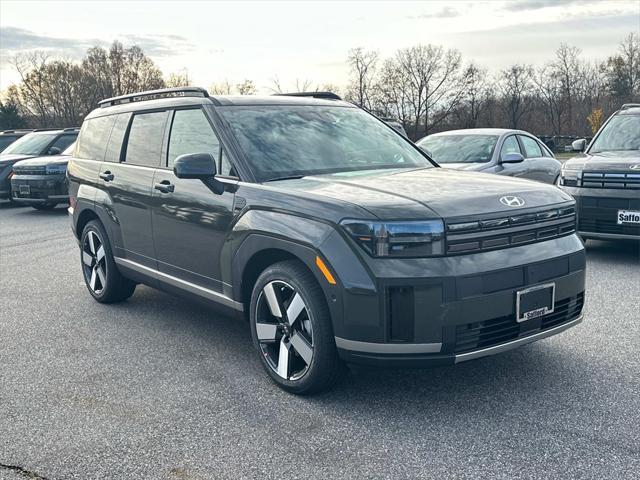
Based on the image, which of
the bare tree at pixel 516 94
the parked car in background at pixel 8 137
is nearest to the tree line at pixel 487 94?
the bare tree at pixel 516 94

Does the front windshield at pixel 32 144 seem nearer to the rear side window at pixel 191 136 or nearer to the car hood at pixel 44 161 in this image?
the car hood at pixel 44 161

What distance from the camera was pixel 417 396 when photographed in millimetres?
4039

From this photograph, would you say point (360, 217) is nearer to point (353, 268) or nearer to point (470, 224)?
point (353, 268)

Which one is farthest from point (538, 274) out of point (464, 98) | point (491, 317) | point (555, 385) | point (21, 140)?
point (464, 98)

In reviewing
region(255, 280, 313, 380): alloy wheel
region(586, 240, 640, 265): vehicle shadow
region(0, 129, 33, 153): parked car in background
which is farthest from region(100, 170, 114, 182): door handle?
region(0, 129, 33, 153): parked car in background

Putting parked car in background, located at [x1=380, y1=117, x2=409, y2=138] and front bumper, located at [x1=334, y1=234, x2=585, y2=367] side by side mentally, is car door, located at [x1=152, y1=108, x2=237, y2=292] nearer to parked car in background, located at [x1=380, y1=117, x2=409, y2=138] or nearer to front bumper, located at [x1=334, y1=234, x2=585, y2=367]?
front bumper, located at [x1=334, y1=234, x2=585, y2=367]

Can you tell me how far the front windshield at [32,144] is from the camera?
15.9m

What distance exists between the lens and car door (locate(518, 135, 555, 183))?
1147 cm

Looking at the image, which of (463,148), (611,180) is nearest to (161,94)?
(611,180)

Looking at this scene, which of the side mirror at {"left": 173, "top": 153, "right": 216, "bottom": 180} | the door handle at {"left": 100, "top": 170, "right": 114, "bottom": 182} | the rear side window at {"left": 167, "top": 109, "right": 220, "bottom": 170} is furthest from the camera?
the door handle at {"left": 100, "top": 170, "right": 114, "bottom": 182}

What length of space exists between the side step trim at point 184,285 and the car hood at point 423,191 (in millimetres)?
884

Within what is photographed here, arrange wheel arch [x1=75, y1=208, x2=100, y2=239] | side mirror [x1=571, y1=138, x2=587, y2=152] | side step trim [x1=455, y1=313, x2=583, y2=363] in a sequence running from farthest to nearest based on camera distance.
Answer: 1. side mirror [x1=571, y1=138, x2=587, y2=152]
2. wheel arch [x1=75, y1=208, x2=100, y2=239]
3. side step trim [x1=455, y1=313, x2=583, y2=363]

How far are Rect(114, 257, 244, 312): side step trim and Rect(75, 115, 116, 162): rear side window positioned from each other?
1119 mm

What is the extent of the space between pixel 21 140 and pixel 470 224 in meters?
15.7
